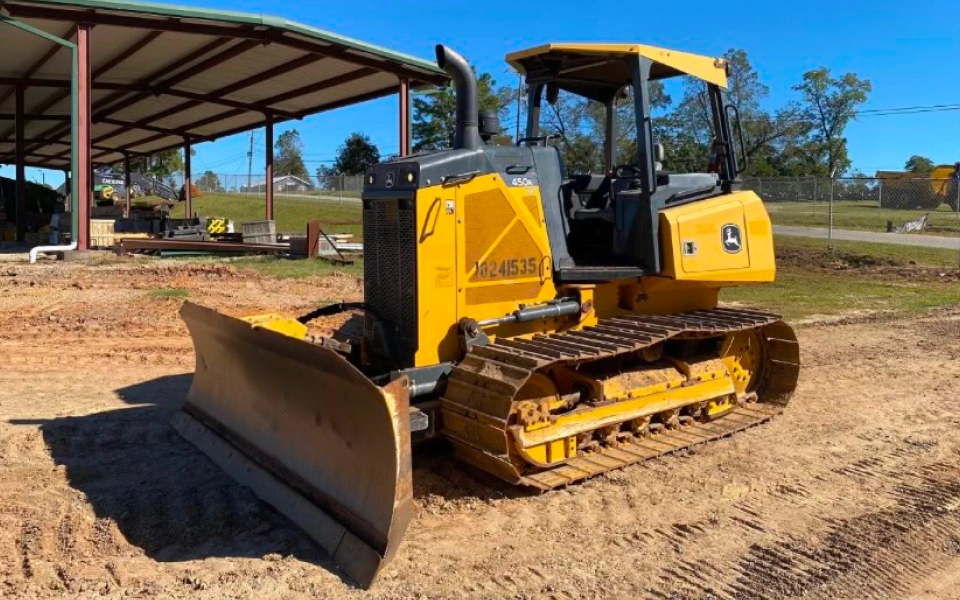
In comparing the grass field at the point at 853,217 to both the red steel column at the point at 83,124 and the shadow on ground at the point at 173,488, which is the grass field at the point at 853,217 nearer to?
the red steel column at the point at 83,124

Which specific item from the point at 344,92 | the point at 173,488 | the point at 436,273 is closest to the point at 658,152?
the point at 436,273

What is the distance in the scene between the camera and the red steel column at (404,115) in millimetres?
20891

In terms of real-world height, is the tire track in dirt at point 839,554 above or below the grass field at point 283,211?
below

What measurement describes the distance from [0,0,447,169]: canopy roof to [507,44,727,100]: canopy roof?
11764 mm

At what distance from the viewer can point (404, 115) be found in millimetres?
21203

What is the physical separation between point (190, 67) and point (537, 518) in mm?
19499

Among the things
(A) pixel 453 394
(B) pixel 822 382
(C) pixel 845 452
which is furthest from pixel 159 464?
(B) pixel 822 382

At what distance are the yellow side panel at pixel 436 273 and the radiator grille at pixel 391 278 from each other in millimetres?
50

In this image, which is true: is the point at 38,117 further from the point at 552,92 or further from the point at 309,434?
the point at 309,434

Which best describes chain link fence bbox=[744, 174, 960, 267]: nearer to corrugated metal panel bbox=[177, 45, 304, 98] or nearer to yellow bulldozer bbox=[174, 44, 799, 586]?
corrugated metal panel bbox=[177, 45, 304, 98]

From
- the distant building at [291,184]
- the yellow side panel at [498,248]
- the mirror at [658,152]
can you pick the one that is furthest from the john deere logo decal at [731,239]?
the distant building at [291,184]

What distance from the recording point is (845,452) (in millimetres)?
5930

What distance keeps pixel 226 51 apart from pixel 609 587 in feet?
59.7

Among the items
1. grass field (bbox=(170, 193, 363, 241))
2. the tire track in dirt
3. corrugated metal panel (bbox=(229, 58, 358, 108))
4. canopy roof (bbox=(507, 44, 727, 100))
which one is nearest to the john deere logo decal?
canopy roof (bbox=(507, 44, 727, 100))
